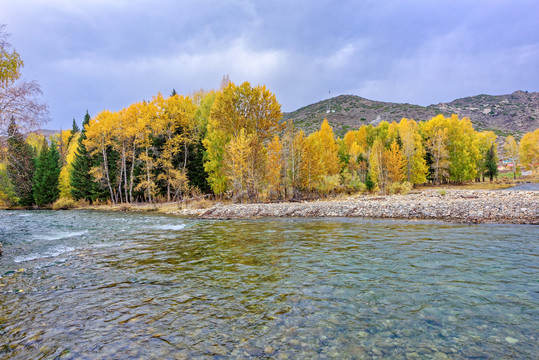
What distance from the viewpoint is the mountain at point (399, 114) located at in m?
146

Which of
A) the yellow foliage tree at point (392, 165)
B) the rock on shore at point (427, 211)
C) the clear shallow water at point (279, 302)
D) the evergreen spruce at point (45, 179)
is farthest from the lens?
the evergreen spruce at point (45, 179)

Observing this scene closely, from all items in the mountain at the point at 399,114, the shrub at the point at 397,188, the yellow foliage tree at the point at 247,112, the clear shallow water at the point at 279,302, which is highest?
the mountain at the point at 399,114

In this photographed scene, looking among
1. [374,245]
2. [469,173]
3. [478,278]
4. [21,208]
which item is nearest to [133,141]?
[21,208]

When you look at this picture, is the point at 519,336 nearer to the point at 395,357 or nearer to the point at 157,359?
the point at 395,357

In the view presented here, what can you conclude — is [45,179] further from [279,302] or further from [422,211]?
[422,211]

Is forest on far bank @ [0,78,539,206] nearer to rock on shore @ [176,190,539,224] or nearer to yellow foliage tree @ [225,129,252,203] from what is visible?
yellow foliage tree @ [225,129,252,203]

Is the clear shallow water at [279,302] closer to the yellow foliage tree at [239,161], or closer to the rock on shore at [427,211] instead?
the rock on shore at [427,211]

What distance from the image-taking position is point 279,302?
5352mm

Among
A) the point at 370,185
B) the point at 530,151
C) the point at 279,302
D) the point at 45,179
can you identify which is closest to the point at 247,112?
the point at 370,185

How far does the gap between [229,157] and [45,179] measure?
117 feet

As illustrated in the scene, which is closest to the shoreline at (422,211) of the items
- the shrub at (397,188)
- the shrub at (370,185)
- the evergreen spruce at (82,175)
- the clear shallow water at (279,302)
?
the clear shallow water at (279,302)

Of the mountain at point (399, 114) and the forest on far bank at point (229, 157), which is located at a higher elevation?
the mountain at point (399, 114)

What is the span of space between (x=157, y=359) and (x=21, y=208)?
183 feet

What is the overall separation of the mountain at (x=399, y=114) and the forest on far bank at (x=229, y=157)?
8209 centimetres
